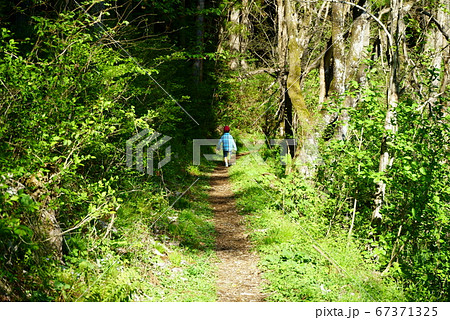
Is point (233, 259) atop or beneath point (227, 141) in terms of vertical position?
beneath

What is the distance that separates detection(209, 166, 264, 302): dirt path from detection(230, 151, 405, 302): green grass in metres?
0.23

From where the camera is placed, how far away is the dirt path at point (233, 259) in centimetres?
615

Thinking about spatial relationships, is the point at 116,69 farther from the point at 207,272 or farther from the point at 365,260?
the point at 365,260

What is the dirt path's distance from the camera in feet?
20.2

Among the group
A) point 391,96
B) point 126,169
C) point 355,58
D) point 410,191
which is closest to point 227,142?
point 355,58

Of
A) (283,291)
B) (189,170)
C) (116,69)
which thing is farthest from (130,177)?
(189,170)

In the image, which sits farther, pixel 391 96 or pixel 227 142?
pixel 227 142

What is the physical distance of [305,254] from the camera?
712 centimetres

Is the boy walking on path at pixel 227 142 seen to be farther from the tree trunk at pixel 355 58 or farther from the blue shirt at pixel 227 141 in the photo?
the tree trunk at pixel 355 58

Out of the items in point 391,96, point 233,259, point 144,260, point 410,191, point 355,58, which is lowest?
point 233,259
